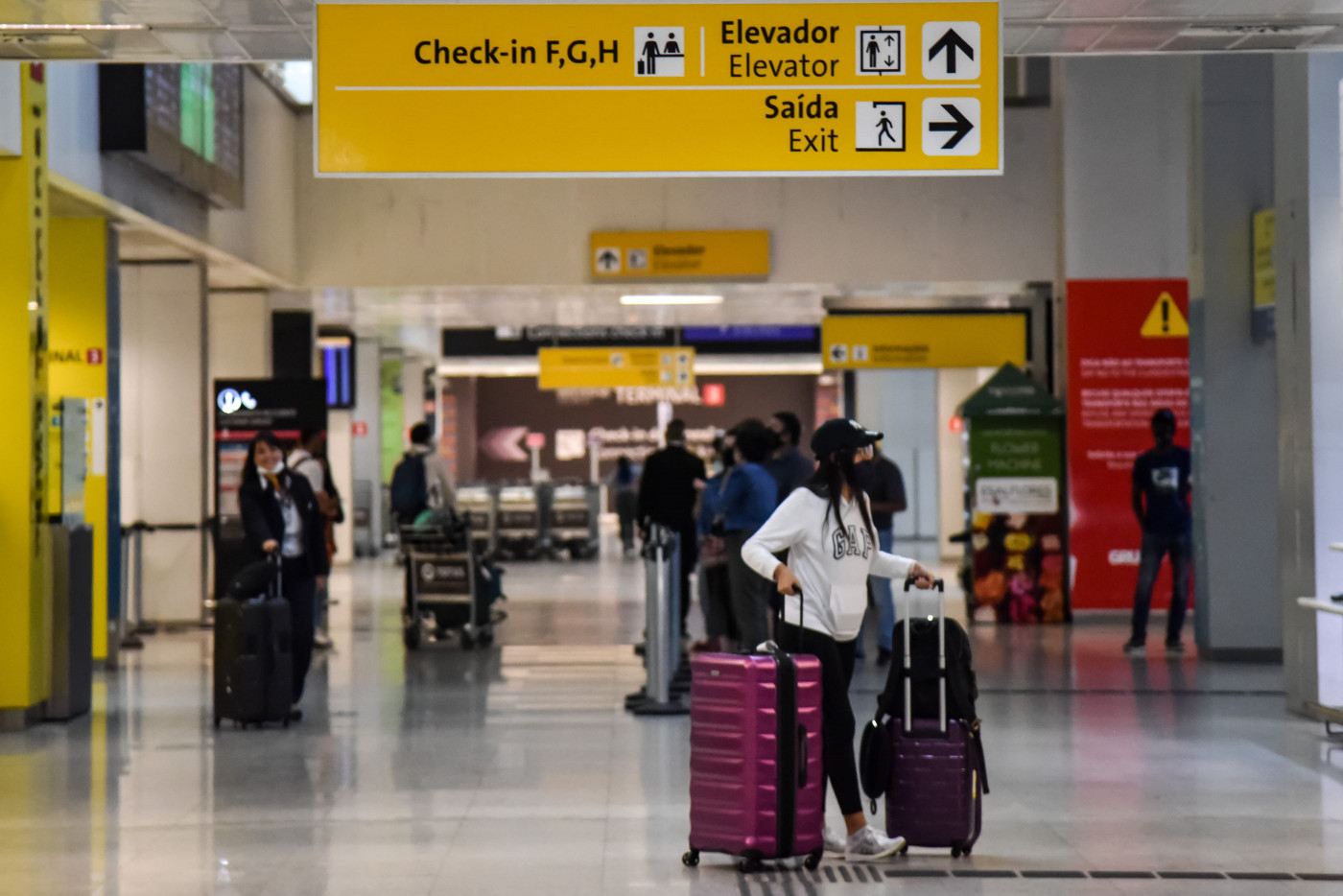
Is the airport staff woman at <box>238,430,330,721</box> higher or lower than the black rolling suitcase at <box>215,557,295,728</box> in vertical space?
higher

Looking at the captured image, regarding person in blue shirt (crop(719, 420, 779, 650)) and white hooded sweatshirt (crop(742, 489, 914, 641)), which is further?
person in blue shirt (crop(719, 420, 779, 650))

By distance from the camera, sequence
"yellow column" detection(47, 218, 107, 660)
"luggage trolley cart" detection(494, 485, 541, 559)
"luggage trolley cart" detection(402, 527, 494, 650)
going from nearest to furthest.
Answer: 1. "yellow column" detection(47, 218, 107, 660)
2. "luggage trolley cart" detection(402, 527, 494, 650)
3. "luggage trolley cart" detection(494, 485, 541, 559)

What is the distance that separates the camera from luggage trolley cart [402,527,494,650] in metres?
11.9

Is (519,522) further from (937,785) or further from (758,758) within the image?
(758,758)

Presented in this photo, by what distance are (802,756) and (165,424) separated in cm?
951

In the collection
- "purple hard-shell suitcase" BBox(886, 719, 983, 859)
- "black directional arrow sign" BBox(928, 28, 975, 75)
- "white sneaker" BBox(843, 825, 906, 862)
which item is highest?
"black directional arrow sign" BBox(928, 28, 975, 75)

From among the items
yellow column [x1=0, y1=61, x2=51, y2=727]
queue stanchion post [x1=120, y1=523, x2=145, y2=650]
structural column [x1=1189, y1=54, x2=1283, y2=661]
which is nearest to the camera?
yellow column [x1=0, y1=61, x2=51, y2=727]

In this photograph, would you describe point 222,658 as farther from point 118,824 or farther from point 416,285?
point 416,285

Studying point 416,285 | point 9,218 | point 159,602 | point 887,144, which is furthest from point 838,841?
point 416,285

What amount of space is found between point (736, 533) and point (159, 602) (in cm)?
593

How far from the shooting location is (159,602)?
13.3 meters

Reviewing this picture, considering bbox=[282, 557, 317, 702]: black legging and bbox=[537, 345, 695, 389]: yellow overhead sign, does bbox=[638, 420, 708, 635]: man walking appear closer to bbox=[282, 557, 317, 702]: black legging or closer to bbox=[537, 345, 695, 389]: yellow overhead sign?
bbox=[282, 557, 317, 702]: black legging

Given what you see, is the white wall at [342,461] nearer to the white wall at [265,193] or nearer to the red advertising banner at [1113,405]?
the white wall at [265,193]

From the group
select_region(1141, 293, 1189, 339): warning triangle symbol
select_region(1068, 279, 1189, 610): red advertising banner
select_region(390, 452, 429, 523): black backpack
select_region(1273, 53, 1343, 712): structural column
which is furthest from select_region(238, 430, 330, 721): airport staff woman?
select_region(1141, 293, 1189, 339): warning triangle symbol
